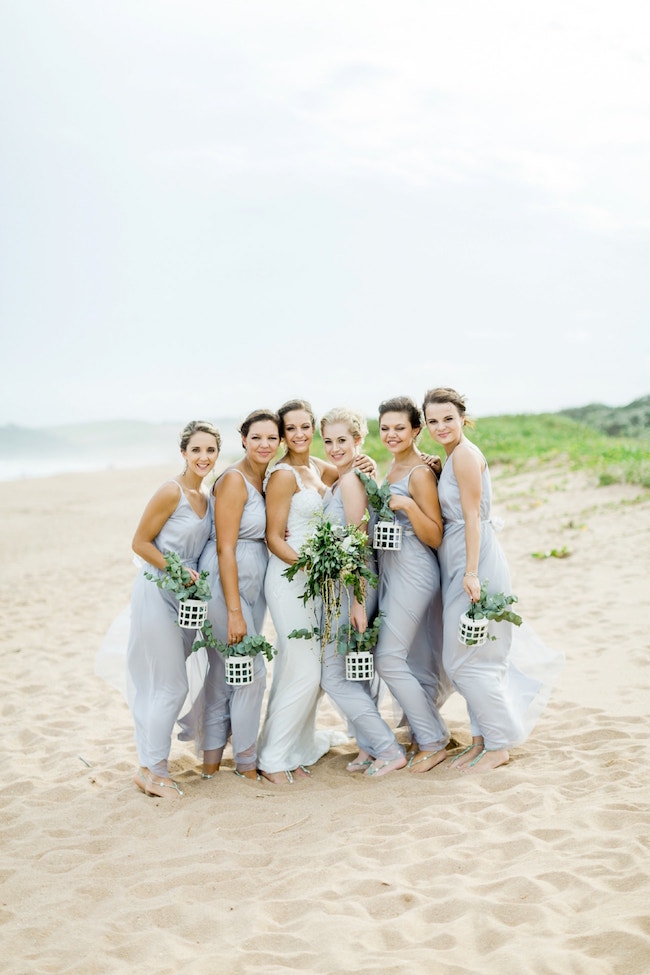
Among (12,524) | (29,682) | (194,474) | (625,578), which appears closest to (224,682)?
(194,474)

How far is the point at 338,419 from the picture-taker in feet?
18.5

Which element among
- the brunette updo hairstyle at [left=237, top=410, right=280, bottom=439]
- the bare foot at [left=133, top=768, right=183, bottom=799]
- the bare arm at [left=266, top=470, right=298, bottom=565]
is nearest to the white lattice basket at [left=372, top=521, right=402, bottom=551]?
the bare arm at [left=266, top=470, right=298, bottom=565]

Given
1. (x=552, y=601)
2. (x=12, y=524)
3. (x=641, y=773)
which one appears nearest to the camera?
(x=641, y=773)

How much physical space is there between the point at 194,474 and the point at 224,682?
143 centimetres

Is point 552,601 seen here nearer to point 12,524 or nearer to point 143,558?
point 143,558

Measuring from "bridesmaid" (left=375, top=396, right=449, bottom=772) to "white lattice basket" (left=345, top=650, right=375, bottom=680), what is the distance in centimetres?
15

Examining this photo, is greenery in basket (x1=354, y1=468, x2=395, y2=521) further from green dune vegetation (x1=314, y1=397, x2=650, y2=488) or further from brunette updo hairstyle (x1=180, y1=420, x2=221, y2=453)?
green dune vegetation (x1=314, y1=397, x2=650, y2=488)

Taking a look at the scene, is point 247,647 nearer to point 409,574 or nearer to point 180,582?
point 180,582

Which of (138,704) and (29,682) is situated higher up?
(138,704)

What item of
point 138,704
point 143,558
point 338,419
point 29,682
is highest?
point 338,419

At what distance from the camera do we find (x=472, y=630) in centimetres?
545

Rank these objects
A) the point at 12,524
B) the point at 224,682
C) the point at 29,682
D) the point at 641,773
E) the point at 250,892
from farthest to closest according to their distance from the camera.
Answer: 1. the point at 12,524
2. the point at 29,682
3. the point at 224,682
4. the point at 641,773
5. the point at 250,892

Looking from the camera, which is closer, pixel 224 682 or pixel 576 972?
pixel 576 972

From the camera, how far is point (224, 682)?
5.92m
